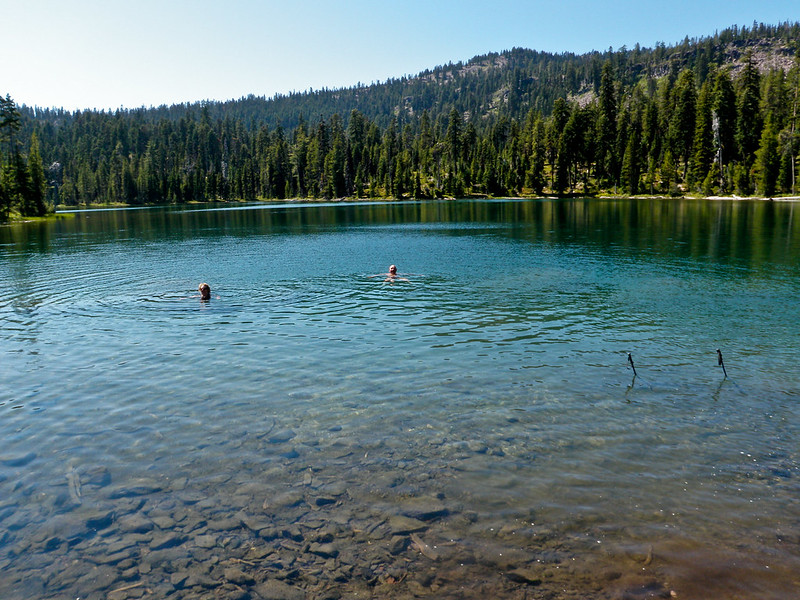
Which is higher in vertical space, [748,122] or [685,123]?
[685,123]

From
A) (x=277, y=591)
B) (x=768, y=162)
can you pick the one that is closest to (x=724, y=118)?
(x=768, y=162)

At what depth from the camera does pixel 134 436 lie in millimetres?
13242

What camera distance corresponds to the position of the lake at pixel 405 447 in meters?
8.22

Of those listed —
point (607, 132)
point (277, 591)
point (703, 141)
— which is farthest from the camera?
point (607, 132)

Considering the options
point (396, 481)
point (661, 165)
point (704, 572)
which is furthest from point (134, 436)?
point (661, 165)

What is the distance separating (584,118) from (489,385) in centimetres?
17334

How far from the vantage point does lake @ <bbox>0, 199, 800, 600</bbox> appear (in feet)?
27.0

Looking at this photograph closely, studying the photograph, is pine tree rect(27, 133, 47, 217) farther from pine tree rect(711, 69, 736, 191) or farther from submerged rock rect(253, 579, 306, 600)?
pine tree rect(711, 69, 736, 191)

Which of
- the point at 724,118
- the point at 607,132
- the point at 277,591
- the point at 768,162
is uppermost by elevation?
the point at 607,132

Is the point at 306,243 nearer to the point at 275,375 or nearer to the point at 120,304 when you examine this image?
the point at 120,304

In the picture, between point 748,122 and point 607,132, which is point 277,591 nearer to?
point 748,122

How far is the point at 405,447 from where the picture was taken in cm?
1229

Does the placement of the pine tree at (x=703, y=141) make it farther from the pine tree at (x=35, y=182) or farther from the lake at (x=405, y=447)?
the pine tree at (x=35, y=182)

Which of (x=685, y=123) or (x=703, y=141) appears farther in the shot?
(x=685, y=123)
